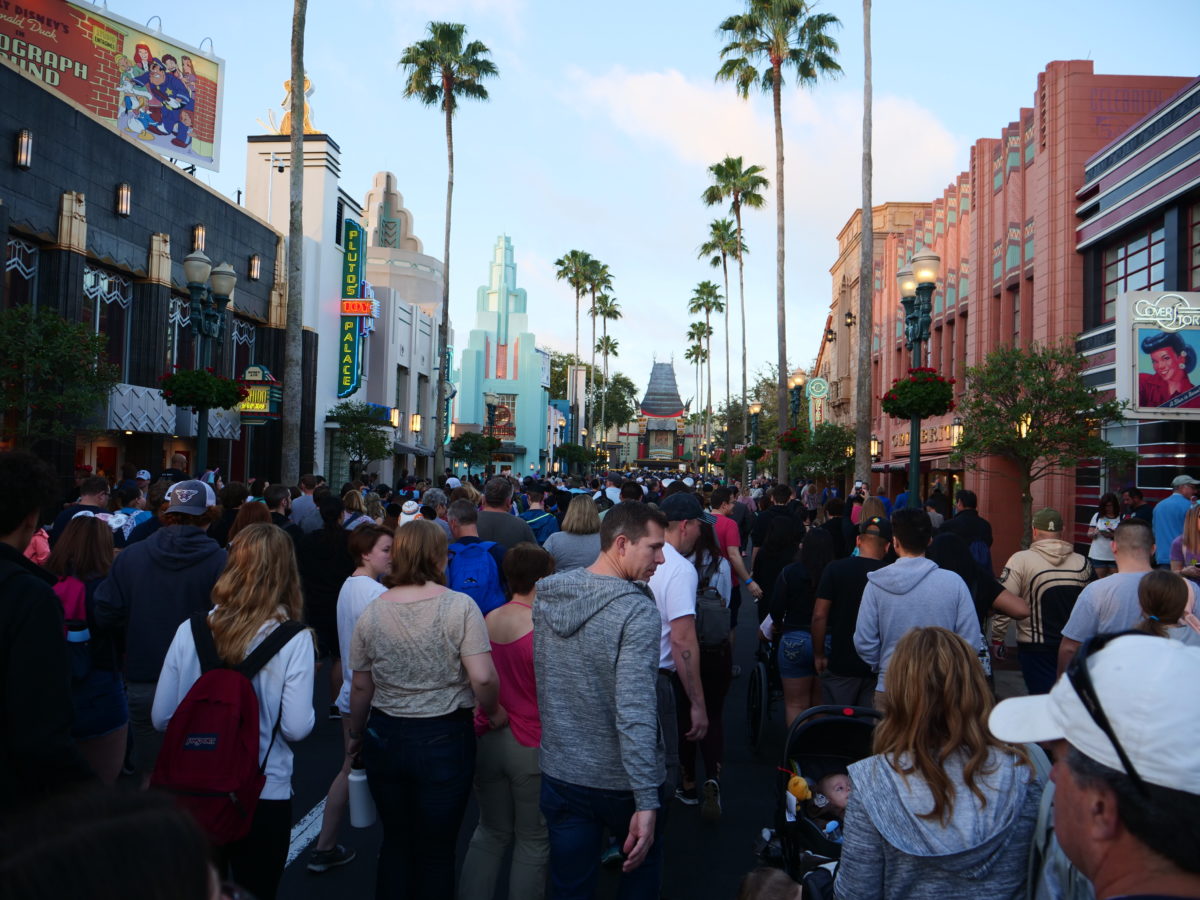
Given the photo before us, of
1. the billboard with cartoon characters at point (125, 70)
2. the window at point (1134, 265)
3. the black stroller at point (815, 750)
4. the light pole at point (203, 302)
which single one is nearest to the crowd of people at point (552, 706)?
the black stroller at point (815, 750)

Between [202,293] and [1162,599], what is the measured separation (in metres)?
14.1

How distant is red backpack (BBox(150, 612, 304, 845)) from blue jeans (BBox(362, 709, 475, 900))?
0.74 metres

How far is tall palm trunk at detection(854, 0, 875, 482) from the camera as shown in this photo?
20.7 meters

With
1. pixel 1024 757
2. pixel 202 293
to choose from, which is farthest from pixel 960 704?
pixel 202 293

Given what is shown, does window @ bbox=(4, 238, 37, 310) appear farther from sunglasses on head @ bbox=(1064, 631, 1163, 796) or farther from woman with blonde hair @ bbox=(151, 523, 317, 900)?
sunglasses on head @ bbox=(1064, 631, 1163, 796)

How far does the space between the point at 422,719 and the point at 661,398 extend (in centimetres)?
14322

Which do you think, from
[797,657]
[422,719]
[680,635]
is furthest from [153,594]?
[797,657]

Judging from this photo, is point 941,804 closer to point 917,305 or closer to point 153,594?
point 153,594

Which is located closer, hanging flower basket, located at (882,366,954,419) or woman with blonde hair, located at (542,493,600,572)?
woman with blonde hair, located at (542,493,600,572)

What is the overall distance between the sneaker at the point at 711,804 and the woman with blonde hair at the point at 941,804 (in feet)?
11.7

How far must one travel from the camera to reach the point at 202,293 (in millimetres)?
14758

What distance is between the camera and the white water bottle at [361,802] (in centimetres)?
438

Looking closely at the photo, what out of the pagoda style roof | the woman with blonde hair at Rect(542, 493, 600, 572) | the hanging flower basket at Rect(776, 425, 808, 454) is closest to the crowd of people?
the woman with blonde hair at Rect(542, 493, 600, 572)

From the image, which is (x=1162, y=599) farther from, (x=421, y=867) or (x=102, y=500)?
(x=102, y=500)
